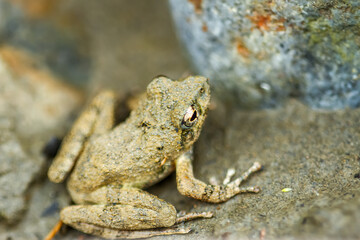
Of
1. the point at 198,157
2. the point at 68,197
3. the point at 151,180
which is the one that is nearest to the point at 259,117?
the point at 198,157

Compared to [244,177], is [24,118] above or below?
above

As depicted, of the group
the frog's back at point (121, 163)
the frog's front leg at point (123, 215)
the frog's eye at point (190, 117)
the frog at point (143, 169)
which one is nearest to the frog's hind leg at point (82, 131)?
the frog at point (143, 169)

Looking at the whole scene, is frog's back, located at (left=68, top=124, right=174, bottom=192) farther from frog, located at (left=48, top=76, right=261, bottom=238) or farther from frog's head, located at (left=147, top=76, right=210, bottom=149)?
frog's head, located at (left=147, top=76, right=210, bottom=149)

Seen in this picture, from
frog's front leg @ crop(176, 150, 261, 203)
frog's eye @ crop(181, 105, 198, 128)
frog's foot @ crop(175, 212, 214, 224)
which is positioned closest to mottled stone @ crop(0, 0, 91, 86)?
frog's eye @ crop(181, 105, 198, 128)

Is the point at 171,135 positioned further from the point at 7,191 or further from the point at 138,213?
the point at 7,191

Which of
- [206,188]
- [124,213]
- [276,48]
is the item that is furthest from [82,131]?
[276,48]

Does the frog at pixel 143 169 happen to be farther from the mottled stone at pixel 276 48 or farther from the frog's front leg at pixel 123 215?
the mottled stone at pixel 276 48

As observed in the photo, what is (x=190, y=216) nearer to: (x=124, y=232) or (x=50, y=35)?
(x=124, y=232)
